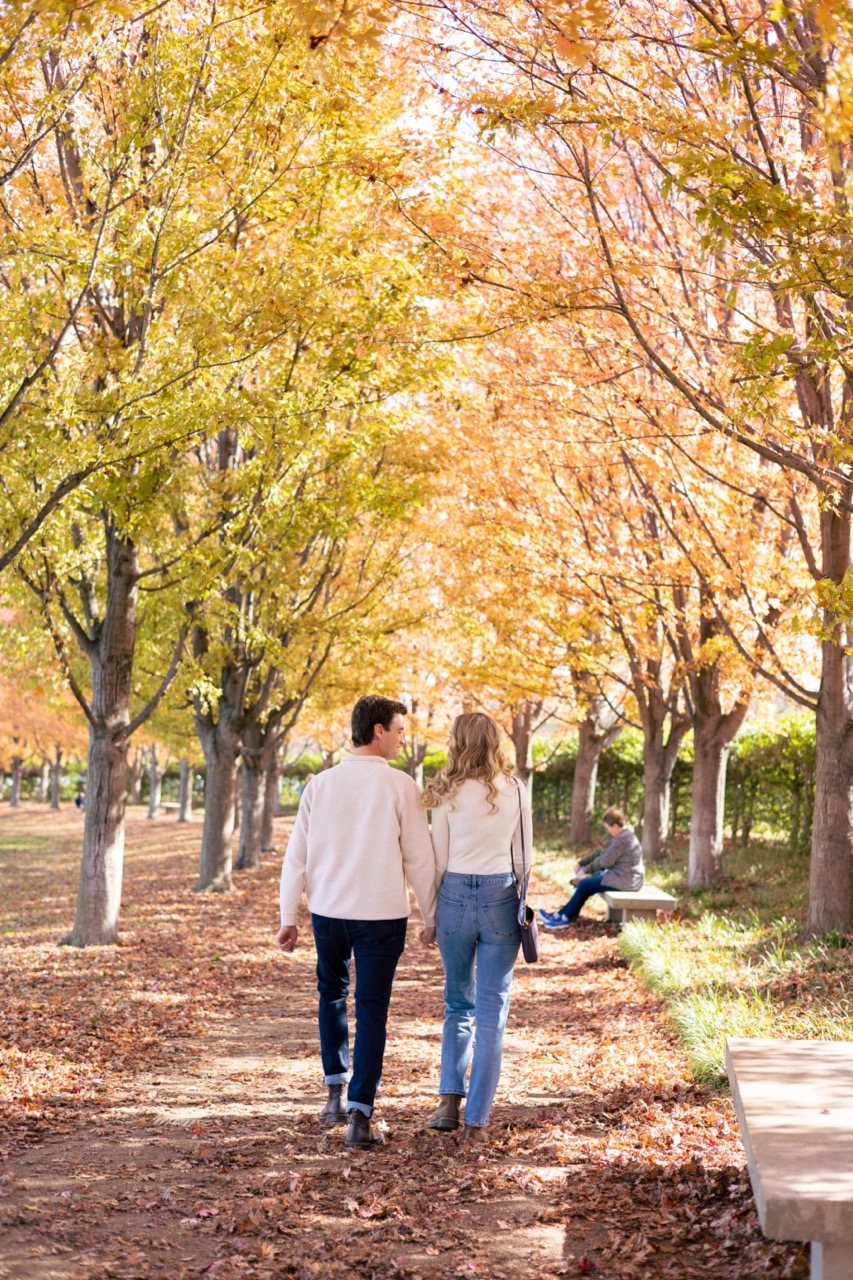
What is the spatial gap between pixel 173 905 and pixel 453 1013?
36.1 feet

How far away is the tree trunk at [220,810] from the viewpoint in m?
17.3

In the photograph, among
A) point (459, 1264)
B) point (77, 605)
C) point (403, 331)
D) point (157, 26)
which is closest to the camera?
point (459, 1264)

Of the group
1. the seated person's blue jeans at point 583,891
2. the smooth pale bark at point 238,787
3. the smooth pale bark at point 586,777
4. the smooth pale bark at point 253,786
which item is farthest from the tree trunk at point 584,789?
the seated person's blue jeans at point 583,891

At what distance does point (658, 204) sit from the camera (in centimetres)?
973

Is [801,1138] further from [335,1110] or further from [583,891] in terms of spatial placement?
[583,891]

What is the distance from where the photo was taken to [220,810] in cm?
1730

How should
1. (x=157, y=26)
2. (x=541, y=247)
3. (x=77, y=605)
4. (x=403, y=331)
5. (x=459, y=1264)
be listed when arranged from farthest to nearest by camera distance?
(x=77, y=605) < (x=403, y=331) < (x=541, y=247) < (x=157, y=26) < (x=459, y=1264)

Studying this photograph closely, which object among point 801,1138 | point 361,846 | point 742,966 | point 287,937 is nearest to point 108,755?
point 742,966

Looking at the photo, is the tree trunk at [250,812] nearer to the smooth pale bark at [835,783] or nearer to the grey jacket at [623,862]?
the grey jacket at [623,862]

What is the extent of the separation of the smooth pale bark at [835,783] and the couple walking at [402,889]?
15.0 ft

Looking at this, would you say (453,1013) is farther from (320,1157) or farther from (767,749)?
(767,749)

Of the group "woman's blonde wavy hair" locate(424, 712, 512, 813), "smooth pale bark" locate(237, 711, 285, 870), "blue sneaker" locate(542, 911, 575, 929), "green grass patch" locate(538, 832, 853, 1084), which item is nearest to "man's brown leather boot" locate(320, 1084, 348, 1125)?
"woman's blonde wavy hair" locate(424, 712, 512, 813)

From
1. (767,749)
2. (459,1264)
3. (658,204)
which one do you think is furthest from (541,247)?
(767,749)

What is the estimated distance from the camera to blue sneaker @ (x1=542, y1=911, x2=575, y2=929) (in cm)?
1359
